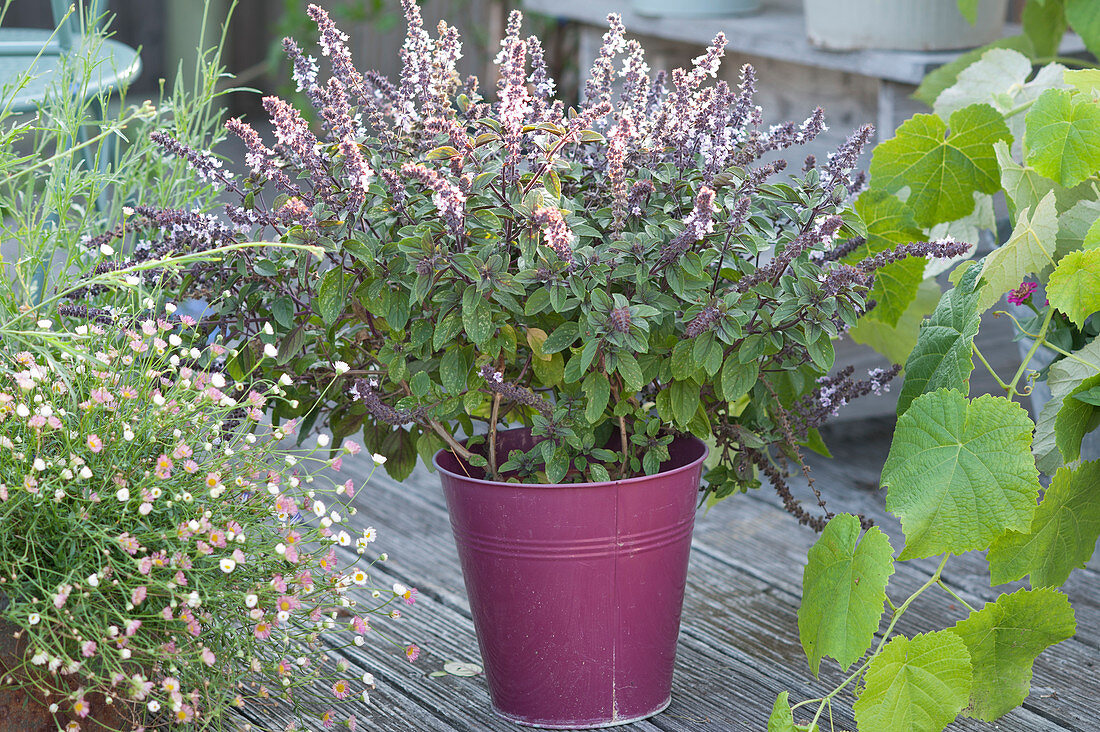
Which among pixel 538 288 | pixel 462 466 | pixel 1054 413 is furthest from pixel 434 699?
pixel 1054 413

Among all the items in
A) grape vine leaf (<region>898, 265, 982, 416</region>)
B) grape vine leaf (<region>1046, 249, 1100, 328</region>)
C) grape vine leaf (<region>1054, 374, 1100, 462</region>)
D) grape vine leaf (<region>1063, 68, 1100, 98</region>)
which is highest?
grape vine leaf (<region>1063, 68, 1100, 98</region>)

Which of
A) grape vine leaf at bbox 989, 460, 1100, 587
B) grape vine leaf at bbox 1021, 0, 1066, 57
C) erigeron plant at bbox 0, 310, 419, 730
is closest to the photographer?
erigeron plant at bbox 0, 310, 419, 730

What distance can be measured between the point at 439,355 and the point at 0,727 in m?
0.59

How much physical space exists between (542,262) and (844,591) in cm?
47

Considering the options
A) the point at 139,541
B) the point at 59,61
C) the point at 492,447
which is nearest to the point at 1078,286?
the point at 492,447

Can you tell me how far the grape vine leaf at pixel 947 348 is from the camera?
127 centimetres

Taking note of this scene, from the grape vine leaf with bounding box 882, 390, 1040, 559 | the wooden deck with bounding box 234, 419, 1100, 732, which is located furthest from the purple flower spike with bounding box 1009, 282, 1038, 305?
the wooden deck with bounding box 234, 419, 1100, 732

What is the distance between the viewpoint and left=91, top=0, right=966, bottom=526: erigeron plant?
1201 mm

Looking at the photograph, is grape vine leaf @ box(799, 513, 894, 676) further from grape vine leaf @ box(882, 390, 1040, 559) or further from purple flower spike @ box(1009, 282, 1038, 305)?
purple flower spike @ box(1009, 282, 1038, 305)

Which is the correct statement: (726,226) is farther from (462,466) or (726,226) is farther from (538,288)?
(462,466)

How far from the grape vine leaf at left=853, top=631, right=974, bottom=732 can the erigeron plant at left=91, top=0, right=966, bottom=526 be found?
31cm

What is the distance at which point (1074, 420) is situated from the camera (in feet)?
4.17

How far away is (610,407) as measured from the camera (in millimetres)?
1358

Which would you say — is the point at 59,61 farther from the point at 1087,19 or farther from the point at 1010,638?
the point at 1087,19
